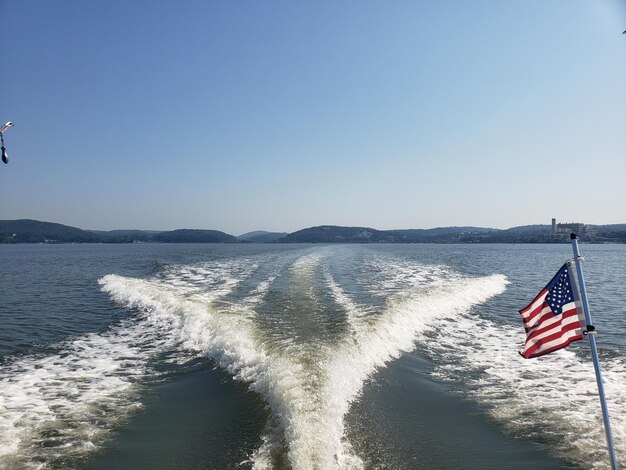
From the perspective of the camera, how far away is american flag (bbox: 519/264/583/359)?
5.92m

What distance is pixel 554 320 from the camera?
607 cm

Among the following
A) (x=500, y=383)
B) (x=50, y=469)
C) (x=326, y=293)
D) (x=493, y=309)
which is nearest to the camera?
(x=50, y=469)

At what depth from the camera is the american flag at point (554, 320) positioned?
592cm

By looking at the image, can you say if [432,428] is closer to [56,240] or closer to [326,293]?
[326,293]

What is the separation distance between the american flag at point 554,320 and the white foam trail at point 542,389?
2.62 m

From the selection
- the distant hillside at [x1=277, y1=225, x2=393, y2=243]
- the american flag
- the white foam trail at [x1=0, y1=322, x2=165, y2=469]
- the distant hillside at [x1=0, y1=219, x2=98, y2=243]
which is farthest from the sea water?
the distant hillside at [x1=0, y1=219, x2=98, y2=243]

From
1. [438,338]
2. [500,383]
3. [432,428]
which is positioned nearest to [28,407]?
[432,428]

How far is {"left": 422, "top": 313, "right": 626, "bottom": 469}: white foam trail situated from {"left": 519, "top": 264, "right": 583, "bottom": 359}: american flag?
262 centimetres

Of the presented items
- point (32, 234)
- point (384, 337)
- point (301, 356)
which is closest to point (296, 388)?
point (301, 356)

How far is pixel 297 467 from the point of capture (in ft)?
20.2

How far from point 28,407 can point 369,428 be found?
7666 mm

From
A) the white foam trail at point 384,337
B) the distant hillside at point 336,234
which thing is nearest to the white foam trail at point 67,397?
the white foam trail at point 384,337

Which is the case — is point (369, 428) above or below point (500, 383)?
above

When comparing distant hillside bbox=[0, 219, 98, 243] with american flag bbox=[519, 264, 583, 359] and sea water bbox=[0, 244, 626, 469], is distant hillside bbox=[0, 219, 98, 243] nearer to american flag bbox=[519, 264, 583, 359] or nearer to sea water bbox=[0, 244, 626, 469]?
sea water bbox=[0, 244, 626, 469]
